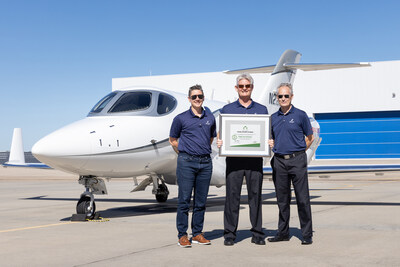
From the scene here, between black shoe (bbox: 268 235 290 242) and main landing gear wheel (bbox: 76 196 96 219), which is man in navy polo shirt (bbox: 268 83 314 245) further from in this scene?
main landing gear wheel (bbox: 76 196 96 219)

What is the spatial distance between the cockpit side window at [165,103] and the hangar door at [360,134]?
3657cm

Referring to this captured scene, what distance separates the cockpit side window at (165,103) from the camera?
10.8 m

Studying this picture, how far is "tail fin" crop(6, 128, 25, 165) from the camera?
57.7 ft

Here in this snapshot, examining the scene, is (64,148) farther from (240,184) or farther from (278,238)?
(278,238)

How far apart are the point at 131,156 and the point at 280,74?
7.64 meters

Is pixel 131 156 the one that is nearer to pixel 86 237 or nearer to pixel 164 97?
pixel 164 97

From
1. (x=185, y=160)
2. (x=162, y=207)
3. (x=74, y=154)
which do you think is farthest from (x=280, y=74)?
(x=185, y=160)

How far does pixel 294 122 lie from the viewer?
7133mm

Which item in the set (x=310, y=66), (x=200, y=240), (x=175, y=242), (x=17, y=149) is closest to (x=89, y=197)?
(x=175, y=242)

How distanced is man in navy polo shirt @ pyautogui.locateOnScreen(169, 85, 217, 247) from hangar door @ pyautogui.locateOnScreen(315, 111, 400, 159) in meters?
40.3

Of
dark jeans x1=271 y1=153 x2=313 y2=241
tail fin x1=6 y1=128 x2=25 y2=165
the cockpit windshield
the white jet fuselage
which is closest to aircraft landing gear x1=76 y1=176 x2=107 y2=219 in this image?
the white jet fuselage

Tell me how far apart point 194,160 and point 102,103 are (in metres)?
4.12

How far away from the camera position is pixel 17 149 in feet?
60.7

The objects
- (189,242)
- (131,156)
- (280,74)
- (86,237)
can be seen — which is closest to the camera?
(189,242)
